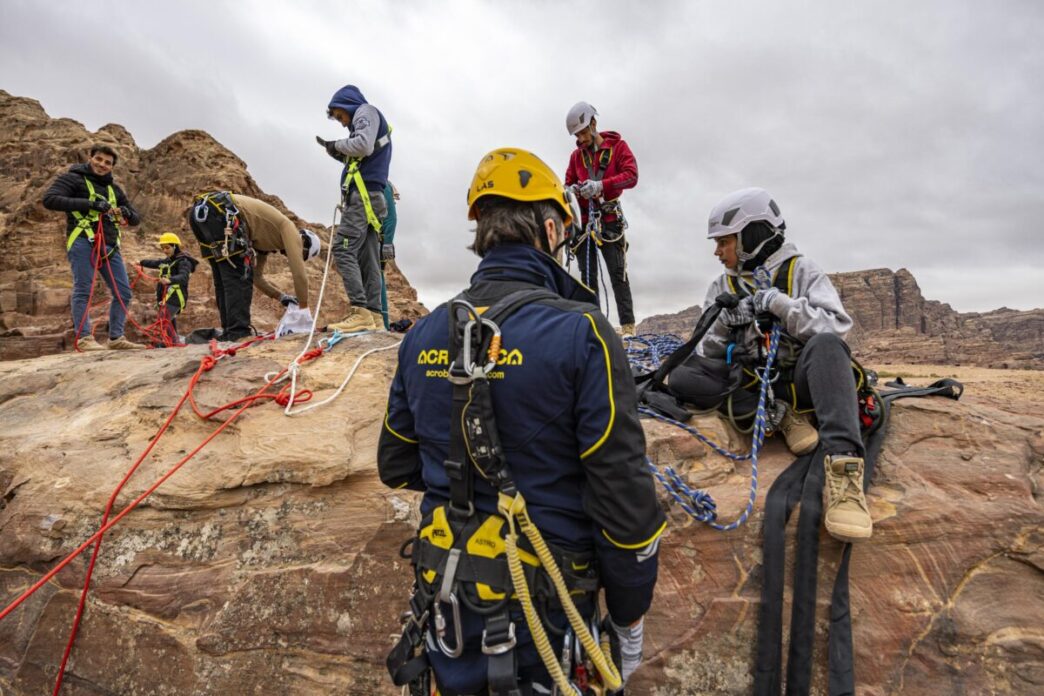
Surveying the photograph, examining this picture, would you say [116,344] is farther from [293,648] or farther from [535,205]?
[535,205]

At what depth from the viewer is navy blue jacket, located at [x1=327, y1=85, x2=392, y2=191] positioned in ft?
16.9

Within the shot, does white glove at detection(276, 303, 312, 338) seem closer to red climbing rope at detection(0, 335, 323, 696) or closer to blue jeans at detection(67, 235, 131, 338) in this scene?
red climbing rope at detection(0, 335, 323, 696)

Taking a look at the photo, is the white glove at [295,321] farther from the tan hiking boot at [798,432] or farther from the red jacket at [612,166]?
the tan hiking boot at [798,432]

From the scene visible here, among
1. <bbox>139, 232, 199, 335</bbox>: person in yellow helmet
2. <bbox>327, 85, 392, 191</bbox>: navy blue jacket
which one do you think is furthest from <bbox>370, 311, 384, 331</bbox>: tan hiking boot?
<bbox>139, 232, 199, 335</bbox>: person in yellow helmet

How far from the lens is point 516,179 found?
1772mm

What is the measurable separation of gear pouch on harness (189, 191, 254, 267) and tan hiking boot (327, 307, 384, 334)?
1.42 m

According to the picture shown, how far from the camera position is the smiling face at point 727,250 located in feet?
10.9

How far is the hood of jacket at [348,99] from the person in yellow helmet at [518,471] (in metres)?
4.35

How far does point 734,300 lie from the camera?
314 centimetres

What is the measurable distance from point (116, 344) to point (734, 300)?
7149mm

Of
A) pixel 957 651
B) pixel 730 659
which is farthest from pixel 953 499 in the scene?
pixel 730 659

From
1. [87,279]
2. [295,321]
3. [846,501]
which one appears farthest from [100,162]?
Answer: [846,501]

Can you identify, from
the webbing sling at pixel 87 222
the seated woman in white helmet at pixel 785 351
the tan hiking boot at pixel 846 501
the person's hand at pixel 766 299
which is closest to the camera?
the tan hiking boot at pixel 846 501

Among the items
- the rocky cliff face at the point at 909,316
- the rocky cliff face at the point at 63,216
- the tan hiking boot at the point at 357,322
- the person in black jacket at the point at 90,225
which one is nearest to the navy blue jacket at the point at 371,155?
the tan hiking boot at the point at 357,322
